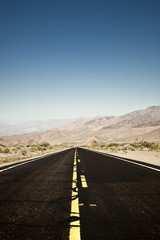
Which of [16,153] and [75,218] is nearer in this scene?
[75,218]

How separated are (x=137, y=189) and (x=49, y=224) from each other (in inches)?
114

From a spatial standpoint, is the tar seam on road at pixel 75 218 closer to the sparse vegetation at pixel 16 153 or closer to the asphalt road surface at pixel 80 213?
the asphalt road surface at pixel 80 213

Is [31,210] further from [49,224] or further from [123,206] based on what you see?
[123,206]

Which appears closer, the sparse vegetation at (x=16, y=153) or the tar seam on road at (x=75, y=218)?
the tar seam on road at (x=75, y=218)

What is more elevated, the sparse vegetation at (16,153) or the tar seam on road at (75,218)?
the tar seam on road at (75,218)

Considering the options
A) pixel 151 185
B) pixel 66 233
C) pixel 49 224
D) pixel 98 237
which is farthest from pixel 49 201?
pixel 151 185

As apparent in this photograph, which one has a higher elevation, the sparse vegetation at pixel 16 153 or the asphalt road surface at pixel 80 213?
the asphalt road surface at pixel 80 213

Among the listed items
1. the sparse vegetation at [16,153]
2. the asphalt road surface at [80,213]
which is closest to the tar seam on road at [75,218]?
the asphalt road surface at [80,213]

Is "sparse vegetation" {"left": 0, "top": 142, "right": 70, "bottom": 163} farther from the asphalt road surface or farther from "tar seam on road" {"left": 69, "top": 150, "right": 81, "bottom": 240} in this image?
"tar seam on road" {"left": 69, "top": 150, "right": 81, "bottom": 240}

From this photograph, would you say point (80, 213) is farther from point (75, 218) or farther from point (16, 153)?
point (16, 153)

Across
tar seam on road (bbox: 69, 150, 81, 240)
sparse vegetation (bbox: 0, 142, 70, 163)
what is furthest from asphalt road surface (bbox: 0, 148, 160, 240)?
sparse vegetation (bbox: 0, 142, 70, 163)

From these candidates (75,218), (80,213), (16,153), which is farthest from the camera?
(16,153)

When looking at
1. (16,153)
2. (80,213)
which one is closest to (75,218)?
(80,213)

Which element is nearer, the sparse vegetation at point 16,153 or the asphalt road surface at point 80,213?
the asphalt road surface at point 80,213
